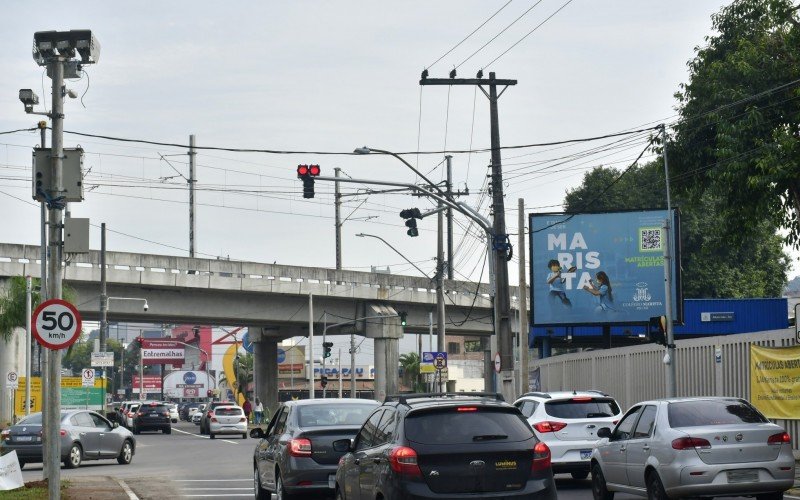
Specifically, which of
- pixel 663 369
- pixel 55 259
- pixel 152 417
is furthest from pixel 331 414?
pixel 152 417

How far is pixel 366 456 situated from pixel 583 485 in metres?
9.81

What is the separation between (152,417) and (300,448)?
46.2 meters

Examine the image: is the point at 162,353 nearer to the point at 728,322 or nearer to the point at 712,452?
the point at 728,322

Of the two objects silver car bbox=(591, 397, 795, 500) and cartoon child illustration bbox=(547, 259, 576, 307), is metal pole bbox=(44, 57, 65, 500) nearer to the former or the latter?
silver car bbox=(591, 397, 795, 500)

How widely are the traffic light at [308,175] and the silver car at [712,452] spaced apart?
13.6 metres

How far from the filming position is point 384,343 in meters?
66.6

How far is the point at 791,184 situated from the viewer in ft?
95.4

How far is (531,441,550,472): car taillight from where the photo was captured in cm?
1159

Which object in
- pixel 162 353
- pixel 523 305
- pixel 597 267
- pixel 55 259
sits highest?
pixel 597 267

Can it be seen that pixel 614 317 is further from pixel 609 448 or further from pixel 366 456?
pixel 366 456

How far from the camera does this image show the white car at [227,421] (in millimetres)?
53438

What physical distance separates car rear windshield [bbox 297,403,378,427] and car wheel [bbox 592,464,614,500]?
11.5 feet

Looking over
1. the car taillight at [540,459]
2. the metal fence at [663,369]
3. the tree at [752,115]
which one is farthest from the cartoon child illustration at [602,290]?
the car taillight at [540,459]

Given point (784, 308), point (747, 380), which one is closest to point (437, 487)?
point (747, 380)
